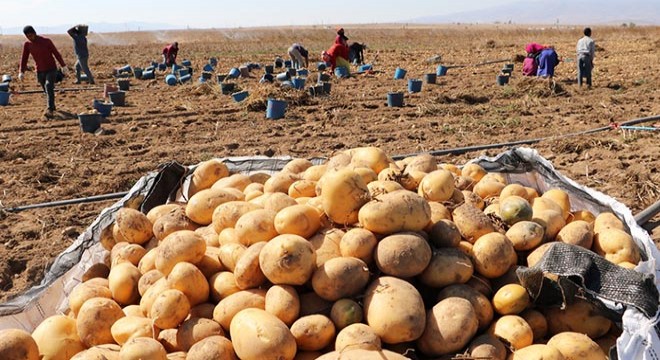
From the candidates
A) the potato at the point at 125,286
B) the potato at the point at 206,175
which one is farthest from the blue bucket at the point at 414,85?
the potato at the point at 125,286

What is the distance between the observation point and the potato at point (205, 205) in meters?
3.73

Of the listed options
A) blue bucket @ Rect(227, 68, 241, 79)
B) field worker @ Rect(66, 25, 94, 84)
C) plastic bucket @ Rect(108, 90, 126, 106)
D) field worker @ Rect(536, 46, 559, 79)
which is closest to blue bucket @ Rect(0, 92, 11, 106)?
plastic bucket @ Rect(108, 90, 126, 106)

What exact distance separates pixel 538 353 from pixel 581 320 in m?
0.51

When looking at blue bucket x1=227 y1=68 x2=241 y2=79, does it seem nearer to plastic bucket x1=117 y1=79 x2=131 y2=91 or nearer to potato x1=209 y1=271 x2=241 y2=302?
plastic bucket x1=117 y1=79 x2=131 y2=91

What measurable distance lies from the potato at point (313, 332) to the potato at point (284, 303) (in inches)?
2.0

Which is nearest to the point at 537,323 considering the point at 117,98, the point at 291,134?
the point at 291,134

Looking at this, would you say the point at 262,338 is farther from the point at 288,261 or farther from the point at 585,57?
the point at 585,57

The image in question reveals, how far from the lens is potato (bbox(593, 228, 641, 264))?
3082mm

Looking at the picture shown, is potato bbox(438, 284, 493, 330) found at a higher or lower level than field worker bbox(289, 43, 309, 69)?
lower

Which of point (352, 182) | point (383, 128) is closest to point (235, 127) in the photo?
point (383, 128)

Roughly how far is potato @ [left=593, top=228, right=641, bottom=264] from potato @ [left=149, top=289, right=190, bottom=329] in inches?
91.5

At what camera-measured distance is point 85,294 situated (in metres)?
3.29

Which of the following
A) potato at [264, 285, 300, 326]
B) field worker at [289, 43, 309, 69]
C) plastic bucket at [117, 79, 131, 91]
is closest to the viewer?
potato at [264, 285, 300, 326]

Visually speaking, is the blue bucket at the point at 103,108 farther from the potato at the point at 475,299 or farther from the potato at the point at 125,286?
the potato at the point at 475,299
